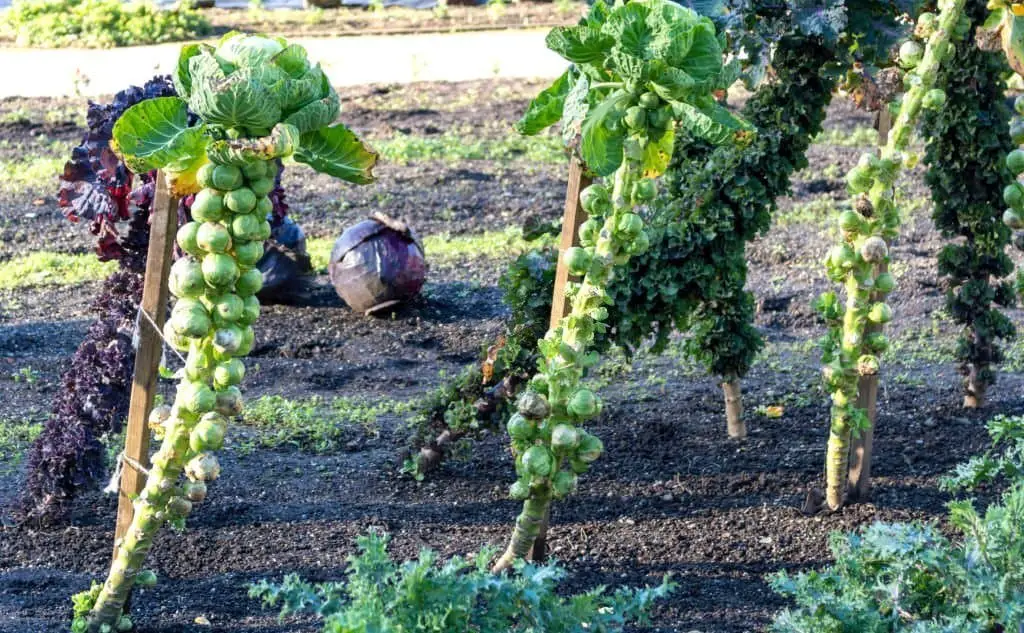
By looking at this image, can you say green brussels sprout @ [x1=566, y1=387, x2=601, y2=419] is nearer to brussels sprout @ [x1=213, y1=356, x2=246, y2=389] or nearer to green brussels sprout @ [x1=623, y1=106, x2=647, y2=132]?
green brussels sprout @ [x1=623, y1=106, x2=647, y2=132]

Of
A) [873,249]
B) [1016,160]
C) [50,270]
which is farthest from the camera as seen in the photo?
[50,270]

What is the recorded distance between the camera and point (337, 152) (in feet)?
9.81

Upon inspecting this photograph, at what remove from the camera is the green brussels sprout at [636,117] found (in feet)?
9.87

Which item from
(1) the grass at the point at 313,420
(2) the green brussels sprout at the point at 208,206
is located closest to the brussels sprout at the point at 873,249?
(2) the green brussels sprout at the point at 208,206

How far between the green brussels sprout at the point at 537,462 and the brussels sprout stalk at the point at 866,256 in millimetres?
996

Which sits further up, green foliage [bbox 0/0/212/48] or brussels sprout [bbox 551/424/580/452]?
green foliage [bbox 0/0/212/48]

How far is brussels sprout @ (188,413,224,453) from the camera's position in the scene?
2.94m

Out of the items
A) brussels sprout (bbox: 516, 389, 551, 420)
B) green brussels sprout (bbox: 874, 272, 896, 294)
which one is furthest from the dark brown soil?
green brussels sprout (bbox: 874, 272, 896, 294)

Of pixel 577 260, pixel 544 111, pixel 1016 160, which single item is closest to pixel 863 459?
pixel 1016 160

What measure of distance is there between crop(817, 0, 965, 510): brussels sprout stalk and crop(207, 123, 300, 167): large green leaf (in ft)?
5.35

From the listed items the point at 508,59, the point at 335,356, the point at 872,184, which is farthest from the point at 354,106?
the point at 872,184

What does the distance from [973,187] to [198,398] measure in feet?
9.67

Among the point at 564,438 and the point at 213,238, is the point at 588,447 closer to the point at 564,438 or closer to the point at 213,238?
the point at 564,438

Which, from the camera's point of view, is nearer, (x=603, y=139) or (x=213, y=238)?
(x=213, y=238)
